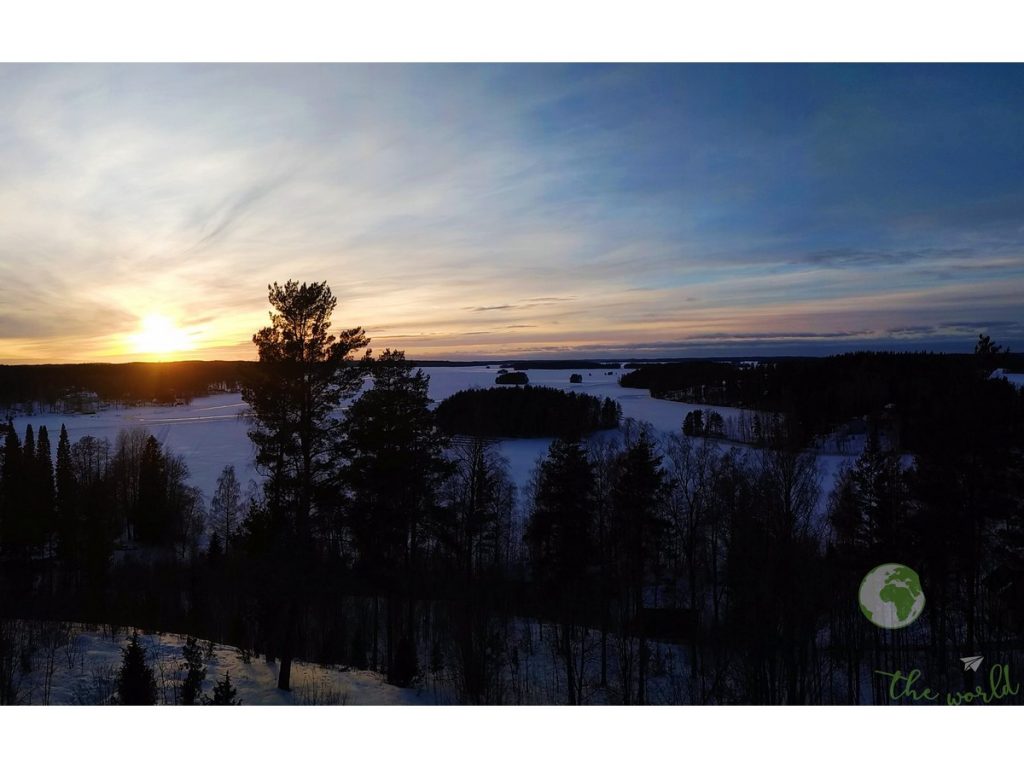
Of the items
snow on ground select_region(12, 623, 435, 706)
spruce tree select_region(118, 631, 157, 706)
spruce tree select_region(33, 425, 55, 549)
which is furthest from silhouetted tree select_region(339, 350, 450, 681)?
spruce tree select_region(33, 425, 55, 549)

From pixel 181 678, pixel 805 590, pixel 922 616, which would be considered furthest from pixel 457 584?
pixel 922 616

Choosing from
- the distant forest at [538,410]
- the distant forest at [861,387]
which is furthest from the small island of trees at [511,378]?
the distant forest at [861,387]

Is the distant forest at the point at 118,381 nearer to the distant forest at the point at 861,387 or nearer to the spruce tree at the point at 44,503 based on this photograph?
the spruce tree at the point at 44,503

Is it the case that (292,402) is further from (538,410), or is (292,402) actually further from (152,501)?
(152,501)

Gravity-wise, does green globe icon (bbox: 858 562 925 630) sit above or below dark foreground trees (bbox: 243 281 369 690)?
below

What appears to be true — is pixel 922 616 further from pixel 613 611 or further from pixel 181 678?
pixel 181 678

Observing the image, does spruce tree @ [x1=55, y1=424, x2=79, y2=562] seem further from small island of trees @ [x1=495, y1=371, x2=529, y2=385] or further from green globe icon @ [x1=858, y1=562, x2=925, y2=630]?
green globe icon @ [x1=858, y1=562, x2=925, y2=630]
